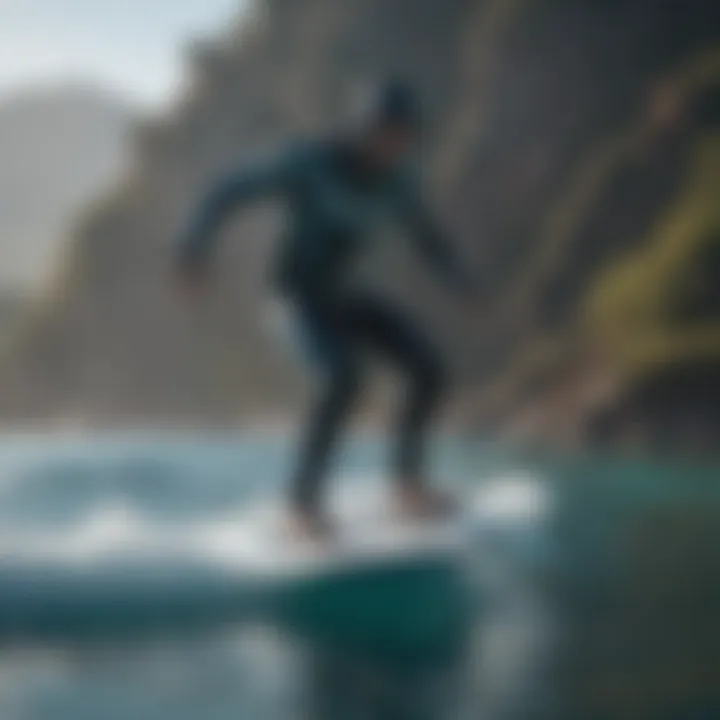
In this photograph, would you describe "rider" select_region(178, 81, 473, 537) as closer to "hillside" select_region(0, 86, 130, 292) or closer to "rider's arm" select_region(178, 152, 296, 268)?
"rider's arm" select_region(178, 152, 296, 268)

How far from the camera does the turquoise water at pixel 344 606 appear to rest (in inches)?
25.6

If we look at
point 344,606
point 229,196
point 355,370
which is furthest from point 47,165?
point 344,606

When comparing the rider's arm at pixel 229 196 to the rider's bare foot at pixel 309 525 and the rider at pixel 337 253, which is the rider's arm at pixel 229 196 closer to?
the rider at pixel 337 253

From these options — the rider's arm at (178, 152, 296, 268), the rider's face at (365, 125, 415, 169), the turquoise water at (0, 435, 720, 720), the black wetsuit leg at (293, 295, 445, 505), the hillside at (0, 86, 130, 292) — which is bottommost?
the turquoise water at (0, 435, 720, 720)

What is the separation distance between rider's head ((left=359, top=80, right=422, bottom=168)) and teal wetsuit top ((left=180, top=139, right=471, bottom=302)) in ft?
0.05

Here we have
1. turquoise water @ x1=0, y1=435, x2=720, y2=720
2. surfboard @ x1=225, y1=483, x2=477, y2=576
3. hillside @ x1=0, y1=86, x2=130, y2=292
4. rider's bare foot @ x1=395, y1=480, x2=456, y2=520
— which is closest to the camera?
turquoise water @ x1=0, y1=435, x2=720, y2=720

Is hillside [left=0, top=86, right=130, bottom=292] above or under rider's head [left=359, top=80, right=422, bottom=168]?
above

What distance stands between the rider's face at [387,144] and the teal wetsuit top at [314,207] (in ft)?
0.04

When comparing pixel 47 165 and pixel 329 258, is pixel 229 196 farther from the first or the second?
pixel 47 165

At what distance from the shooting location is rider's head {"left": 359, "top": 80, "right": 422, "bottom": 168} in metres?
0.98

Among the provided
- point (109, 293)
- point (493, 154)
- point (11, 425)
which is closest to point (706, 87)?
point (493, 154)

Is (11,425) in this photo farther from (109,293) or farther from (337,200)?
(337,200)

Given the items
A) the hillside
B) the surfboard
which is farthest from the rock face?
the surfboard

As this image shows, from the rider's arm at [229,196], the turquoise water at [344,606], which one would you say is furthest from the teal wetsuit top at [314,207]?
the turquoise water at [344,606]
